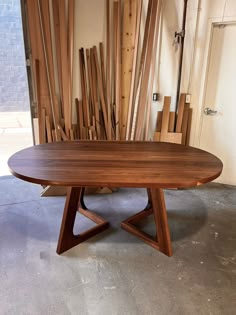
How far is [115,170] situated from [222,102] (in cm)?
198

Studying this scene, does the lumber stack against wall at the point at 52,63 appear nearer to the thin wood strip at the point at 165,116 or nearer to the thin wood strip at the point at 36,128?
the thin wood strip at the point at 36,128

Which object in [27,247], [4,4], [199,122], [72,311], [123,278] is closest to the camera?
[72,311]

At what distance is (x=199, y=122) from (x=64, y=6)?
2.08 metres

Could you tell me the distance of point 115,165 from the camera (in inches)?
70.2

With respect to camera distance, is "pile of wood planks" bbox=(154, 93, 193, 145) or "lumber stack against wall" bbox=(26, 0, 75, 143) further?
"pile of wood planks" bbox=(154, 93, 193, 145)

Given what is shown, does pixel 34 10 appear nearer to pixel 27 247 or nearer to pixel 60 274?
pixel 27 247

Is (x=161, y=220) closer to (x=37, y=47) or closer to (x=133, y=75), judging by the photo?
(x=133, y=75)

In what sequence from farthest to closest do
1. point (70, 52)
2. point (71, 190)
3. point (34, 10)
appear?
point (70, 52) → point (34, 10) → point (71, 190)

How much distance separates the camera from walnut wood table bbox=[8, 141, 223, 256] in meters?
1.55

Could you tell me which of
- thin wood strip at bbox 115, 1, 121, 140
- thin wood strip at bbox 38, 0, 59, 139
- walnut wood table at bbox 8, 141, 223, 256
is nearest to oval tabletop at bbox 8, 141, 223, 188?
walnut wood table at bbox 8, 141, 223, 256

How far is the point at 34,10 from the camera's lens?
2.67m

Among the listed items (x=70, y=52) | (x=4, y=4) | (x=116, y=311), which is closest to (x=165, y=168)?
(x=116, y=311)

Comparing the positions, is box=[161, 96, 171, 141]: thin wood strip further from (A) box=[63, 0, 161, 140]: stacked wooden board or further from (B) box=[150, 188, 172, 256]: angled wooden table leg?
(B) box=[150, 188, 172, 256]: angled wooden table leg

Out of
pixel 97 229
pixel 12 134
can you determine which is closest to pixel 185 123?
pixel 97 229
